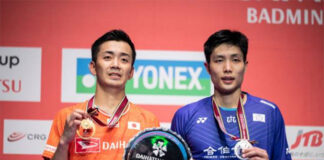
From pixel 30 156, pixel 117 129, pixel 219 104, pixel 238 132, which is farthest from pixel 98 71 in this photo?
pixel 30 156

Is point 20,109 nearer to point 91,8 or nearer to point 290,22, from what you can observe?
point 91,8

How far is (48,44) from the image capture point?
132 inches

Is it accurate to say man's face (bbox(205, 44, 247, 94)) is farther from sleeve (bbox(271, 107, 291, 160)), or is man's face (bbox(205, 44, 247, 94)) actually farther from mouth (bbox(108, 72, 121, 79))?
mouth (bbox(108, 72, 121, 79))

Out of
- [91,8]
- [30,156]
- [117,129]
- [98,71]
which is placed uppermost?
[91,8]

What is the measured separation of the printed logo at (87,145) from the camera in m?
2.03

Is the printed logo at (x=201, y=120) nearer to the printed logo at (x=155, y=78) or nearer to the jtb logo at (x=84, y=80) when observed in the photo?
the printed logo at (x=155, y=78)

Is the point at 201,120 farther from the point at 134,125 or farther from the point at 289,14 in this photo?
the point at 289,14

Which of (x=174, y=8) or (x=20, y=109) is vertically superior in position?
(x=174, y=8)

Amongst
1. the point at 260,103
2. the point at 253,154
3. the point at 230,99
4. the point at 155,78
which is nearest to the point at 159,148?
the point at 253,154

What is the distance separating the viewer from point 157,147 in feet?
5.92

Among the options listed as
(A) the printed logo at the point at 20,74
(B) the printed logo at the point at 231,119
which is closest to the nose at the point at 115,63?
(B) the printed logo at the point at 231,119

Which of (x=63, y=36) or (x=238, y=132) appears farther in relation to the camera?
(x=63, y=36)

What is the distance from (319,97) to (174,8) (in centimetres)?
169

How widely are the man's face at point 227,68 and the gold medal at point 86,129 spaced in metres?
0.80
